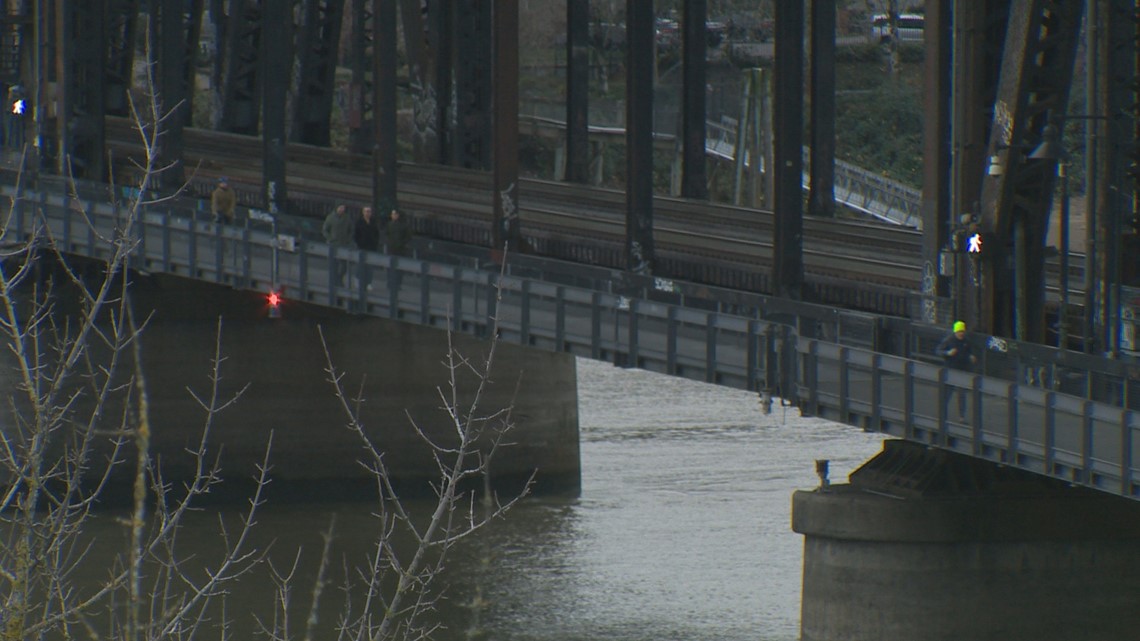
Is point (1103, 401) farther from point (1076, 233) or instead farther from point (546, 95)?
point (546, 95)

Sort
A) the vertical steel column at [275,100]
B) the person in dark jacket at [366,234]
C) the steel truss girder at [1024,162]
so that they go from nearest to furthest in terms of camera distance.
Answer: the steel truss girder at [1024,162] < the person in dark jacket at [366,234] < the vertical steel column at [275,100]

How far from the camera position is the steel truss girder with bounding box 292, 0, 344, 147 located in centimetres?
5419

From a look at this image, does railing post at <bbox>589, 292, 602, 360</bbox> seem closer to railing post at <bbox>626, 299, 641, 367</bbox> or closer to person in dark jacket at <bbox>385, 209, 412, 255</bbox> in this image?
railing post at <bbox>626, 299, 641, 367</bbox>

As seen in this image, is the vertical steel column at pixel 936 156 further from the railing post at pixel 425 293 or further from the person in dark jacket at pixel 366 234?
the person in dark jacket at pixel 366 234

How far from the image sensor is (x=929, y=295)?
80.7 feet

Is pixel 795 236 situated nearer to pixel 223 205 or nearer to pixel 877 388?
pixel 877 388

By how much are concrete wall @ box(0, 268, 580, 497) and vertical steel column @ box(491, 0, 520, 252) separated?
676 centimetres

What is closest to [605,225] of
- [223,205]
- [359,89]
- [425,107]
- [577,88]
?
[577,88]

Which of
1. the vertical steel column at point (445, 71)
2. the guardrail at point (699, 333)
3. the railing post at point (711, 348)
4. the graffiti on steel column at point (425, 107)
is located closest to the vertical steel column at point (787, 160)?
the guardrail at point (699, 333)

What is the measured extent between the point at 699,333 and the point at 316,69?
3115cm

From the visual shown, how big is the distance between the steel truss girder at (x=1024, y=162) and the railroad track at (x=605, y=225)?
168 cm

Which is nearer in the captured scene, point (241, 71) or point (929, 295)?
point (929, 295)

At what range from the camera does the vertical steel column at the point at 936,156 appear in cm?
2456

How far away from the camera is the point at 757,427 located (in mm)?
48562
